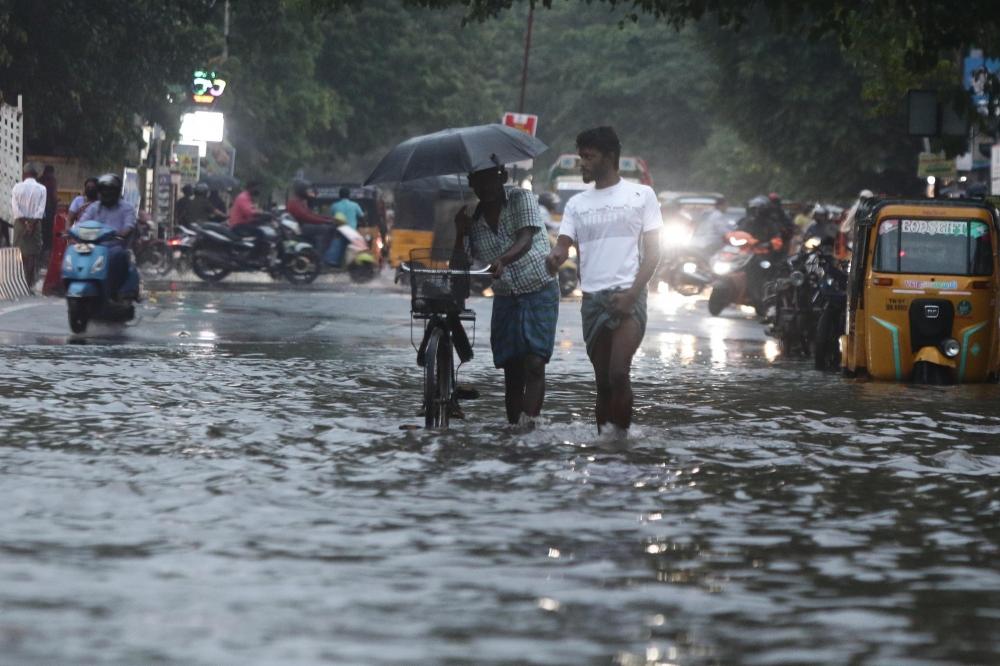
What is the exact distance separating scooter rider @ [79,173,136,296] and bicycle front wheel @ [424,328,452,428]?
984 cm

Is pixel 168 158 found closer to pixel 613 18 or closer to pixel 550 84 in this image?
pixel 550 84

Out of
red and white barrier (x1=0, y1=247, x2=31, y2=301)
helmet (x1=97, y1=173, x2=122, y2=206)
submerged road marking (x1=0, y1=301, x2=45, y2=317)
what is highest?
helmet (x1=97, y1=173, x2=122, y2=206)

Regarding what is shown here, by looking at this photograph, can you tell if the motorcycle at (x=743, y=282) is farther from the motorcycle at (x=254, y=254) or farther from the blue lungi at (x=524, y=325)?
the blue lungi at (x=524, y=325)

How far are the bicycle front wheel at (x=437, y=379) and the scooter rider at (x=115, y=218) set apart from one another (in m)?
9.84

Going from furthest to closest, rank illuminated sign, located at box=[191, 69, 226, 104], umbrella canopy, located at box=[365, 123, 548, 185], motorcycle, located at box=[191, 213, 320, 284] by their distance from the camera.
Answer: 1. illuminated sign, located at box=[191, 69, 226, 104]
2. motorcycle, located at box=[191, 213, 320, 284]
3. umbrella canopy, located at box=[365, 123, 548, 185]

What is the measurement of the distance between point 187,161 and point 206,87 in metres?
3.39

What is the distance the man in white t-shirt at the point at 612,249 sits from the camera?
11.1 m

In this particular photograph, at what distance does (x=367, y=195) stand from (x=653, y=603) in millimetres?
44466

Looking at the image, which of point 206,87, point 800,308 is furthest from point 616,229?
point 206,87

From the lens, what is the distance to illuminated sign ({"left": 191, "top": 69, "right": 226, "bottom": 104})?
45.0 meters

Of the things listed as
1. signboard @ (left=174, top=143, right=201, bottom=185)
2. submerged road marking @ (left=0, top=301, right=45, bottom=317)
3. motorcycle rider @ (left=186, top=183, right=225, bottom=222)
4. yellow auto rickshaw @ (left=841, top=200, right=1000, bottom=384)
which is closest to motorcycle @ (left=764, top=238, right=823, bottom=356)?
yellow auto rickshaw @ (left=841, top=200, right=1000, bottom=384)

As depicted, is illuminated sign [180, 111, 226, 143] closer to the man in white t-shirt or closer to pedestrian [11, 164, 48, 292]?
pedestrian [11, 164, 48, 292]

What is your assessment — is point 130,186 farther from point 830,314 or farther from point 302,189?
point 830,314

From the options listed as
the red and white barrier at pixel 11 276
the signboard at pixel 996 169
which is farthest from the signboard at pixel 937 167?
the red and white barrier at pixel 11 276
